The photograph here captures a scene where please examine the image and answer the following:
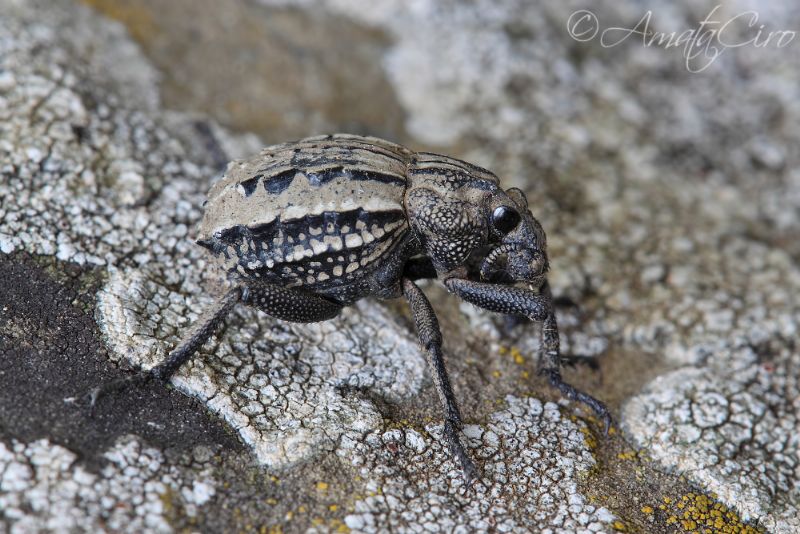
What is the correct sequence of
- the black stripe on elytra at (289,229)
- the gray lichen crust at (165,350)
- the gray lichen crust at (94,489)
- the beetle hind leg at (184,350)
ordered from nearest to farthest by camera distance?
the gray lichen crust at (94,489)
the gray lichen crust at (165,350)
the beetle hind leg at (184,350)
the black stripe on elytra at (289,229)

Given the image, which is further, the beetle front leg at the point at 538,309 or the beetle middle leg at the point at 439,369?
the beetle front leg at the point at 538,309

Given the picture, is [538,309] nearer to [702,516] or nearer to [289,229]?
[702,516]

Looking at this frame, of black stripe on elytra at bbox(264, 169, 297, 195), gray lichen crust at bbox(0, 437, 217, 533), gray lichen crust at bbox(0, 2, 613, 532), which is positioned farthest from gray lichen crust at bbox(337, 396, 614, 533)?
black stripe on elytra at bbox(264, 169, 297, 195)

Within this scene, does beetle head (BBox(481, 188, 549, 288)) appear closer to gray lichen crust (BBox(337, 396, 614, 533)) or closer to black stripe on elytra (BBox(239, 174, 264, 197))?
gray lichen crust (BBox(337, 396, 614, 533))

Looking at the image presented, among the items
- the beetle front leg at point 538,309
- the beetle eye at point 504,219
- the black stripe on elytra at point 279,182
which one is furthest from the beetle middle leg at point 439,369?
the black stripe on elytra at point 279,182

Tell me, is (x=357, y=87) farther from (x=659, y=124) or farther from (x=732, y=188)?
(x=732, y=188)

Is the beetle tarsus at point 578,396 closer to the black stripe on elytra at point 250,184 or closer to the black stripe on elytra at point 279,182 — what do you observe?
the black stripe on elytra at point 279,182

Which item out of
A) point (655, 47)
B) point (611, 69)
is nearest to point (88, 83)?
point (611, 69)
